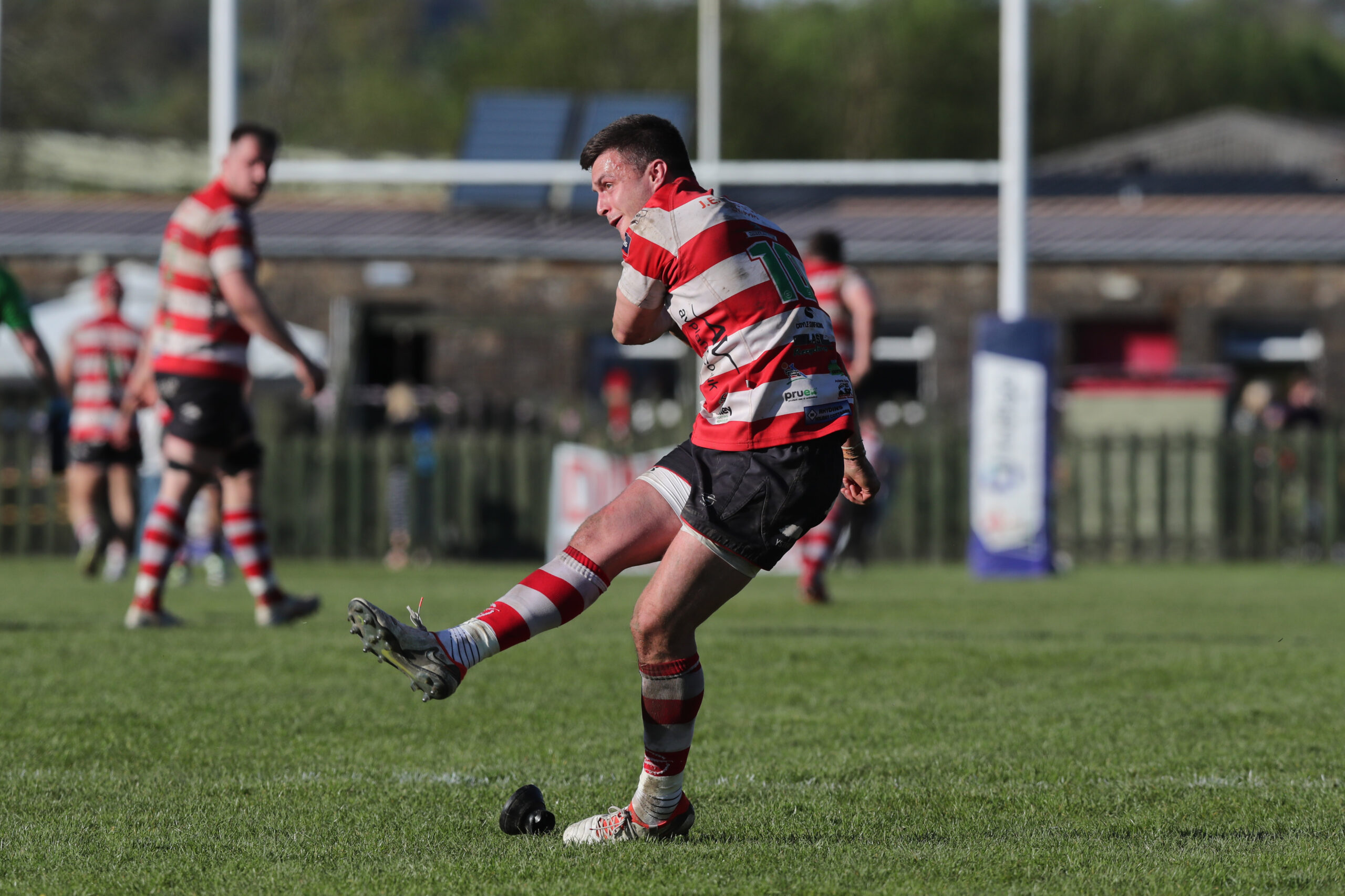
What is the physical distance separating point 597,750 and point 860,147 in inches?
1817

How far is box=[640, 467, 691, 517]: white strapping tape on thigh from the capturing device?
4125mm

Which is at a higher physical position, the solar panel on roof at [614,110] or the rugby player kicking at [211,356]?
the solar panel on roof at [614,110]

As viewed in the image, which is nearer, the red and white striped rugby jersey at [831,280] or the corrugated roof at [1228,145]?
the red and white striped rugby jersey at [831,280]

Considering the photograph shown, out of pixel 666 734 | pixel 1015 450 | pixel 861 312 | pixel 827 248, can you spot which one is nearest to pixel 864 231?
pixel 1015 450

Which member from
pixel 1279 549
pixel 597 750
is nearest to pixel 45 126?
pixel 1279 549

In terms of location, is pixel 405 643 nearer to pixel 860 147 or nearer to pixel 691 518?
pixel 691 518

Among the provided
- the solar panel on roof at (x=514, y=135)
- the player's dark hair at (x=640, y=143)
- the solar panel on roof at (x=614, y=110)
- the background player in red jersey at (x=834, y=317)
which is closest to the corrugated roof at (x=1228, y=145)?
the solar panel on roof at (x=614, y=110)

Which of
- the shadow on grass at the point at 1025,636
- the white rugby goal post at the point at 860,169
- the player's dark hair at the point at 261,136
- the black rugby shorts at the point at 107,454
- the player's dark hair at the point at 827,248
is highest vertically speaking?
the white rugby goal post at the point at 860,169

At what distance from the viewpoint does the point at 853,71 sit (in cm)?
5094

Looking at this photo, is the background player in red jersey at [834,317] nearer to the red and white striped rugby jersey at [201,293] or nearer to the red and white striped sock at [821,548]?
the red and white striped sock at [821,548]

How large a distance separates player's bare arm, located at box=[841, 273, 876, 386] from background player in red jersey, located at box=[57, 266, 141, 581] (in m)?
5.49

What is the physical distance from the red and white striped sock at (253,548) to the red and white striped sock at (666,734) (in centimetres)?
470

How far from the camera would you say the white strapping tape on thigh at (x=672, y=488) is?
4125mm

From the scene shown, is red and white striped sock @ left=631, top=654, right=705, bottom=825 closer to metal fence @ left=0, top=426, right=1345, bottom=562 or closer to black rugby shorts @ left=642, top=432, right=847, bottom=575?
black rugby shorts @ left=642, top=432, right=847, bottom=575
